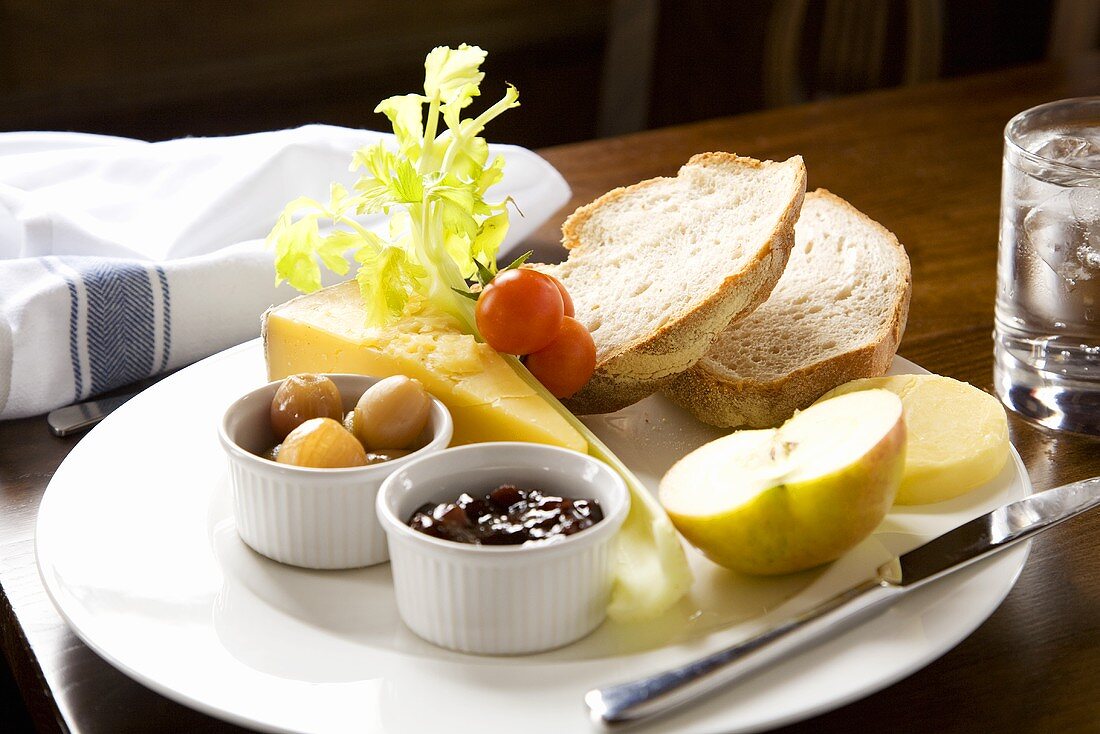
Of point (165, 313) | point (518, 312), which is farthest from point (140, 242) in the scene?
point (518, 312)

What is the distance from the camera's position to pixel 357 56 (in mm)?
→ 4746

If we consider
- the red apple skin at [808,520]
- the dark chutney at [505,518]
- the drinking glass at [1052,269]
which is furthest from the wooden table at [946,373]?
the dark chutney at [505,518]

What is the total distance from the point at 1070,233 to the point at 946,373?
0.36 m

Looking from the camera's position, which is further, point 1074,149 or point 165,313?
point 165,313

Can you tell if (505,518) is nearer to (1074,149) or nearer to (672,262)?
(672,262)

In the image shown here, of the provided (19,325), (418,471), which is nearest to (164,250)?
(19,325)

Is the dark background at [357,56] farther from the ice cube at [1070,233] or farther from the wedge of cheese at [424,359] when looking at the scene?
the ice cube at [1070,233]

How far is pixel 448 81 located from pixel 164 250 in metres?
0.82

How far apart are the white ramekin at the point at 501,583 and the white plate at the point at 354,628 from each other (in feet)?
0.07

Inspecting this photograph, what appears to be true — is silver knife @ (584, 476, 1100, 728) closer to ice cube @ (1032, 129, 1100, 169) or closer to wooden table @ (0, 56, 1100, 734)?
wooden table @ (0, 56, 1100, 734)

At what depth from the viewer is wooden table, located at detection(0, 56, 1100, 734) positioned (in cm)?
125

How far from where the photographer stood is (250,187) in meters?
2.40

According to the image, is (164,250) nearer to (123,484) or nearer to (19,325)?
(19,325)

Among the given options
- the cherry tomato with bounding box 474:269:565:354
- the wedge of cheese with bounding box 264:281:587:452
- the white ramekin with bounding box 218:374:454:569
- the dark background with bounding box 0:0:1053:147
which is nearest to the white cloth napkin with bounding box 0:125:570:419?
the wedge of cheese with bounding box 264:281:587:452
